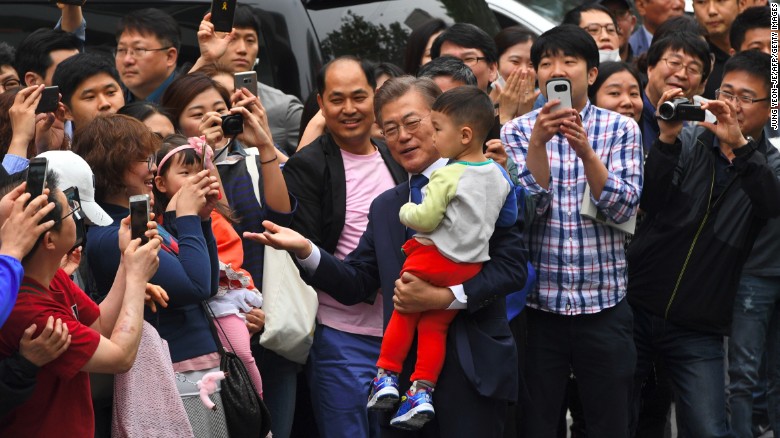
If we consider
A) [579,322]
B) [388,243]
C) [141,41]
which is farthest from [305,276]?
[141,41]

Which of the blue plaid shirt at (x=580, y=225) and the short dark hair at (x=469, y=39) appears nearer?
the blue plaid shirt at (x=580, y=225)

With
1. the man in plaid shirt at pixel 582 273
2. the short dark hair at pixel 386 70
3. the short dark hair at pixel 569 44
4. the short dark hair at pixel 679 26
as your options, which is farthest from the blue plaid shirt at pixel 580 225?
the short dark hair at pixel 679 26

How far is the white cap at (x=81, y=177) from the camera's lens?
172 inches

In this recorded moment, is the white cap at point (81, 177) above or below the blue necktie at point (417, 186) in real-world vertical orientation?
above

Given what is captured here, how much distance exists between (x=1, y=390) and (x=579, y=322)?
2764 mm

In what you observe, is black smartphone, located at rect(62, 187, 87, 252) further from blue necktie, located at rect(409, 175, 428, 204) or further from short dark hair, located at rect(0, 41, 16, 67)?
short dark hair, located at rect(0, 41, 16, 67)

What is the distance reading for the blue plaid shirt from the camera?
5.66 meters

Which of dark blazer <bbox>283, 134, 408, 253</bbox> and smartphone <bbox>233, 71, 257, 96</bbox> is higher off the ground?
smartphone <bbox>233, 71, 257, 96</bbox>

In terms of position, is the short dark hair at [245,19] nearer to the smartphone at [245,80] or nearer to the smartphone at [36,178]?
the smartphone at [245,80]

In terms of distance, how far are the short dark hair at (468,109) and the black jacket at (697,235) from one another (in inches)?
52.1

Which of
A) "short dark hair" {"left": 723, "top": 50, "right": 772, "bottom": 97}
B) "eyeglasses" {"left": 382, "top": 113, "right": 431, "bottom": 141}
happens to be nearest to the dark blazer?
"eyeglasses" {"left": 382, "top": 113, "right": 431, "bottom": 141}

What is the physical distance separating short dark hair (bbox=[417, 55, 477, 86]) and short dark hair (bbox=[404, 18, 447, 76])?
110 centimetres

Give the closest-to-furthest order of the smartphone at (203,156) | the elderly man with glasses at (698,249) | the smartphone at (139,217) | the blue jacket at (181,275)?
the smartphone at (139,217)
the blue jacket at (181,275)
the smartphone at (203,156)
the elderly man with glasses at (698,249)

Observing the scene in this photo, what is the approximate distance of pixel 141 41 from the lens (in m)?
6.43
